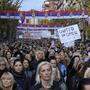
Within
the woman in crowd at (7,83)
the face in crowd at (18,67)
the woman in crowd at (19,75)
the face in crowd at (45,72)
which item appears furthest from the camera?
the face in crowd at (18,67)

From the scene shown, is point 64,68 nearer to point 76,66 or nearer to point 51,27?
point 76,66

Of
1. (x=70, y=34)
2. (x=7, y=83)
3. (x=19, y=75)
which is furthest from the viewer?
(x=70, y=34)

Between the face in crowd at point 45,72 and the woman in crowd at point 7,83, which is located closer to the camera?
the face in crowd at point 45,72

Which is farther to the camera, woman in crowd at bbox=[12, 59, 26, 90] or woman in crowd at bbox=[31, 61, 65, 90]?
woman in crowd at bbox=[12, 59, 26, 90]

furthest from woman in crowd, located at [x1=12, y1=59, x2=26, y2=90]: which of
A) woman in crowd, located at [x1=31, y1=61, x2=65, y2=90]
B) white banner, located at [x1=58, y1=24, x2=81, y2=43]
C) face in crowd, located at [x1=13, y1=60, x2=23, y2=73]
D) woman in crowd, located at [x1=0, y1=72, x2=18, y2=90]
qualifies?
white banner, located at [x1=58, y1=24, x2=81, y2=43]

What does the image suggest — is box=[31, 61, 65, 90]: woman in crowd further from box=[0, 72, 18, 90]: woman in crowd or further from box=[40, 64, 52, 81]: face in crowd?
box=[0, 72, 18, 90]: woman in crowd

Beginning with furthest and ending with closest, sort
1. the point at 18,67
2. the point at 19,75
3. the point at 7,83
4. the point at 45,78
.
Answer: the point at 18,67
the point at 19,75
the point at 7,83
the point at 45,78

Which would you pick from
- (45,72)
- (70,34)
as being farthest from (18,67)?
(70,34)

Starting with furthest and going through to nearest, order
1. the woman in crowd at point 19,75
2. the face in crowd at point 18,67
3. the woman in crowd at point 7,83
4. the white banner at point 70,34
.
→ the white banner at point 70,34 → the face in crowd at point 18,67 → the woman in crowd at point 19,75 → the woman in crowd at point 7,83

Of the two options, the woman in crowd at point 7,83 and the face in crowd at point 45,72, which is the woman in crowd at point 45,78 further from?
the woman in crowd at point 7,83

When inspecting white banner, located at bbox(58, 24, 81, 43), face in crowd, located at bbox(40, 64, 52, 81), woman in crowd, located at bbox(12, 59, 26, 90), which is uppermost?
white banner, located at bbox(58, 24, 81, 43)

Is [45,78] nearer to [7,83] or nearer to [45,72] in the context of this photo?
[45,72]

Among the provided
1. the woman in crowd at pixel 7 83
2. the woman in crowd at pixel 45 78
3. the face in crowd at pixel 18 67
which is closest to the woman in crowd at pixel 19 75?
the face in crowd at pixel 18 67

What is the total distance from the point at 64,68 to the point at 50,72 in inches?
182
